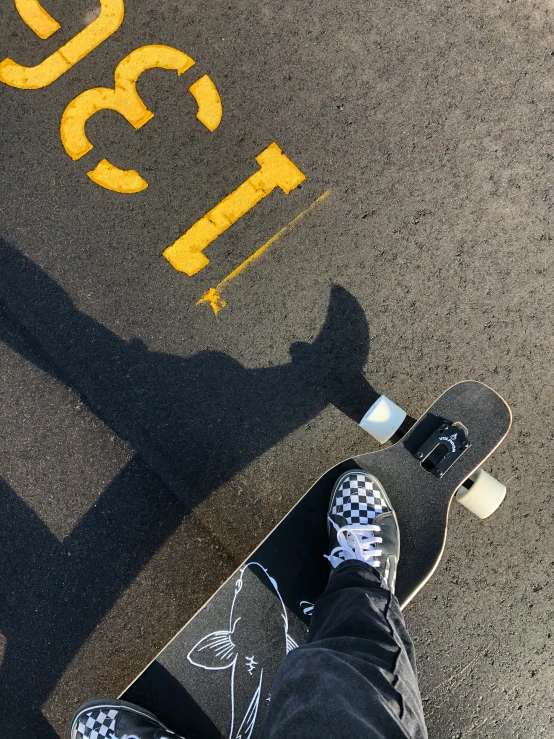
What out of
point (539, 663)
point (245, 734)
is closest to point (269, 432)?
point (245, 734)

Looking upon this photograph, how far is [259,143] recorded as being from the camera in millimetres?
2617

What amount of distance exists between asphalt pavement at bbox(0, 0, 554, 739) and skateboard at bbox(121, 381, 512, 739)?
175 mm

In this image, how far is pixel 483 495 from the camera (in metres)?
2.35

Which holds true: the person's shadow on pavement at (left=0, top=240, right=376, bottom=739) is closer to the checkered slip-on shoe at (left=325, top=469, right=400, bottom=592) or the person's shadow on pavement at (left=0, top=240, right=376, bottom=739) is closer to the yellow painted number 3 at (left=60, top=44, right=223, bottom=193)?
the checkered slip-on shoe at (left=325, top=469, right=400, bottom=592)

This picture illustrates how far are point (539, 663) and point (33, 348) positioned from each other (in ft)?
9.91

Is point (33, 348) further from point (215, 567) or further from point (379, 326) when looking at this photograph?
point (379, 326)

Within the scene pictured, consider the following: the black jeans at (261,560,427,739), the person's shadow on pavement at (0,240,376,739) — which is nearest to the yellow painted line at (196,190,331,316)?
the person's shadow on pavement at (0,240,376,739)

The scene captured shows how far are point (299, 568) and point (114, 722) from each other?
1.07 meters

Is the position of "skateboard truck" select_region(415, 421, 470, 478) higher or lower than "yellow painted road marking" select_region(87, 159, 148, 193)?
lower

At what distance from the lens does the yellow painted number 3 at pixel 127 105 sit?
8.59 ft

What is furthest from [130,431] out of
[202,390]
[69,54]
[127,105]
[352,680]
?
[69,54]

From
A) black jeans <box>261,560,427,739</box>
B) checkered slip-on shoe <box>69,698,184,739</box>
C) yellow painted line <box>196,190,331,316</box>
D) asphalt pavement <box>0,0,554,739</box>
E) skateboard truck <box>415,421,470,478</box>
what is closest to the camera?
black jeans <box>261,560,427,739</box>

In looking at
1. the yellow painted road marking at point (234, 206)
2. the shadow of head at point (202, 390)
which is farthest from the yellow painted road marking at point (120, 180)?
the shadow of head at point (202, 390)

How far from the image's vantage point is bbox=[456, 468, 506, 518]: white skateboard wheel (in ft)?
7.70
